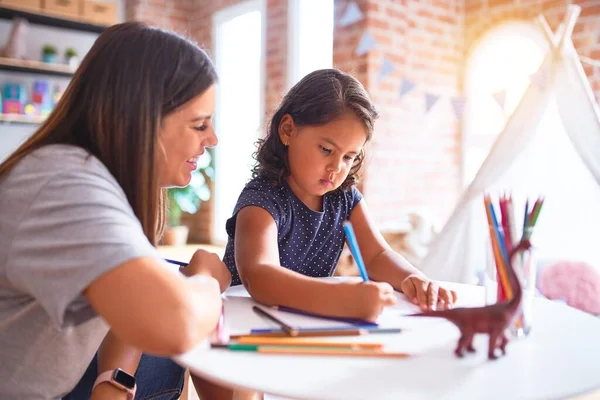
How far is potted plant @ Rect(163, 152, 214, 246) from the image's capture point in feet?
14.5

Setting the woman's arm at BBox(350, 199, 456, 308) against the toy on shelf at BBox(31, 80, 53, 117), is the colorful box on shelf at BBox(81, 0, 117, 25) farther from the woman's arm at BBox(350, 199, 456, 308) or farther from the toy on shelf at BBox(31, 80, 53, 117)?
the woman's arm at BBox(350, 199, 456, 308)

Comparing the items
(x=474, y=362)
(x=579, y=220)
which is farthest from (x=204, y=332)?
(x=579, y=220)

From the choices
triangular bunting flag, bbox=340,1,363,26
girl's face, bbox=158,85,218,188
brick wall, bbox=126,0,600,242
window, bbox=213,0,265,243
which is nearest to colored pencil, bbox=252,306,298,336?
girl's face, bbox=158,85,218,188

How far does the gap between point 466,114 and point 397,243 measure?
118cm

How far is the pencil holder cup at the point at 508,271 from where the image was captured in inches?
26.1

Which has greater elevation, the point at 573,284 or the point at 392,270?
the point at 392,270

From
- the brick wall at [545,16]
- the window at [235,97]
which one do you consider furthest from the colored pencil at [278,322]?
the window at [235,97]

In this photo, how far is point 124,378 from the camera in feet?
2.99

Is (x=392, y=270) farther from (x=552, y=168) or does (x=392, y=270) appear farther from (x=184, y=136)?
(x=552, y=168)

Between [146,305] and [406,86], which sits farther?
[406,86]

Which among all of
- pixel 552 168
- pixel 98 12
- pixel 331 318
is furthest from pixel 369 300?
pixel 98 12

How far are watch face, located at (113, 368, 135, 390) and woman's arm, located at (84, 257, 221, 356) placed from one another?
33 cm

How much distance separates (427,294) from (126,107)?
59cm

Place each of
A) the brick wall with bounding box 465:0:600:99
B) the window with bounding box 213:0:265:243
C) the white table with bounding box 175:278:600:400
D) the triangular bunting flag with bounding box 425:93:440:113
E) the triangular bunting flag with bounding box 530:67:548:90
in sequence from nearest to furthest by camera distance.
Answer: the white table with bounding box 175:278:600:400 → the triangular bunting flag with bounding box 530:67:548:90 → the brick wall with bounding box 465:0:600:99 → the triangular bunting flag with bounding box 425:93:440:113 → the window with bounding box 213:0:265:243
